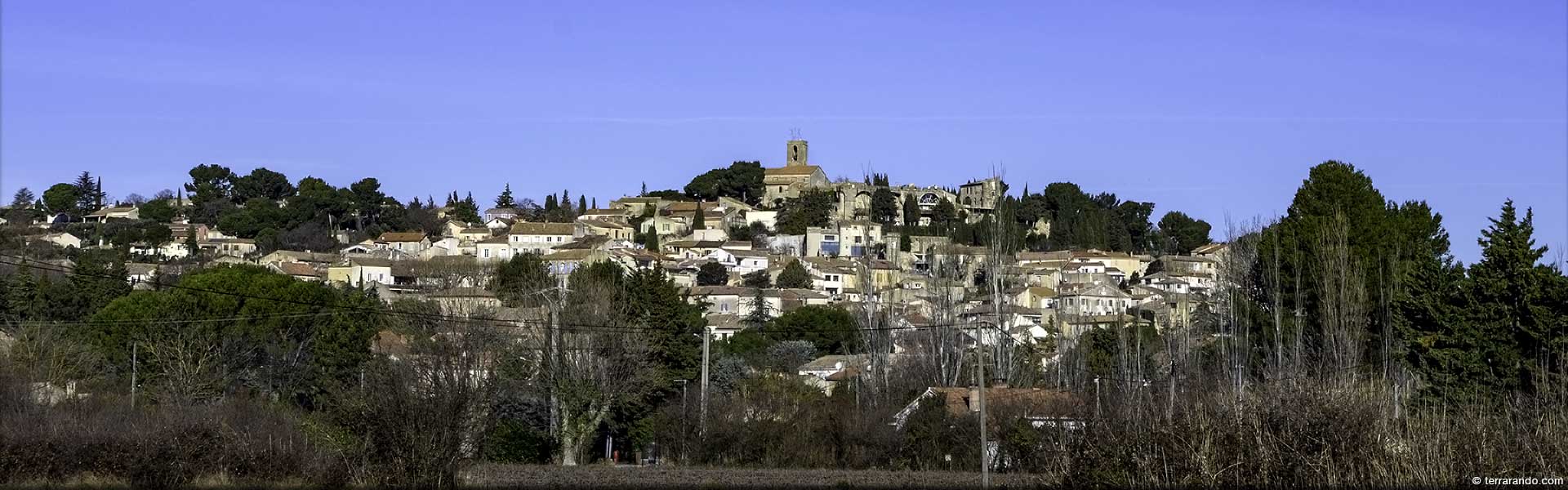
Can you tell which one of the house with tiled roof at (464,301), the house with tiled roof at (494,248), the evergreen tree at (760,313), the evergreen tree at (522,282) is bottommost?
the evergreen tree at (760,313)

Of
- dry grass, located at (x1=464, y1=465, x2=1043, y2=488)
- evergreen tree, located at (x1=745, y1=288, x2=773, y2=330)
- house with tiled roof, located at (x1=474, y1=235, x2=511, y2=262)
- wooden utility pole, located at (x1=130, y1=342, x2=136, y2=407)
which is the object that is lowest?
dry grass, located at (x1=464, y1=465, x2=1043, y2=488)

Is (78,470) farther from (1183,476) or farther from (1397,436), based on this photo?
(1397,436)

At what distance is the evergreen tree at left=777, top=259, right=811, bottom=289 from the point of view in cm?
7669

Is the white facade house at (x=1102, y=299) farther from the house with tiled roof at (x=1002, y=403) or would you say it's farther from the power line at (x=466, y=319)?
the house with tiled roof at (x=1002, y=403)

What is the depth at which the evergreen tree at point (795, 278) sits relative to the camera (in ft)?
252

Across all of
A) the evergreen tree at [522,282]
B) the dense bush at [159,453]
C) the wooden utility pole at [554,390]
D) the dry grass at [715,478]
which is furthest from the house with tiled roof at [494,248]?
the dense bush at [159,453]

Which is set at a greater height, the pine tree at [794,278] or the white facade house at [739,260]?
the white facade house at [739,260]

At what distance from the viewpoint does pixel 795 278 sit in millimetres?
76750

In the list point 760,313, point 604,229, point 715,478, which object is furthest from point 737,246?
point 715,478

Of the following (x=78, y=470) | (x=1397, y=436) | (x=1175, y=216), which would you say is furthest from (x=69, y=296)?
(x=1175, y=216)

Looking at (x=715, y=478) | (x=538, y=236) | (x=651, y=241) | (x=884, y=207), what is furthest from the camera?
(x=884, y=207)

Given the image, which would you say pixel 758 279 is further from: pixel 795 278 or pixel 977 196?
pixel 977 196

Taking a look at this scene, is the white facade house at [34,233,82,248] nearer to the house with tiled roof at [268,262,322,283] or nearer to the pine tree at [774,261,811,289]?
the house with tiled roof at [268,262,322,283]

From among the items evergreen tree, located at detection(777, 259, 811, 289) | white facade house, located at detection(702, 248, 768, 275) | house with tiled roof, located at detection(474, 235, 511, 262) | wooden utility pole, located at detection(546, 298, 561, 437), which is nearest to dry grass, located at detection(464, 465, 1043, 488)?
wooden utility pole, located at detection(546, 298, 561, 437)
